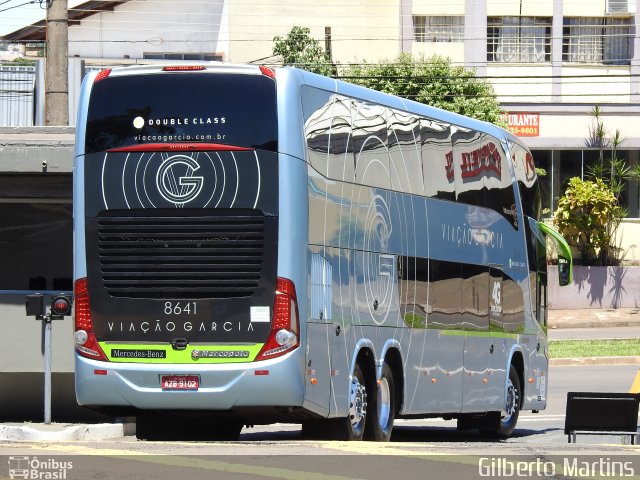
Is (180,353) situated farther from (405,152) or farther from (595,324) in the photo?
(595,324)

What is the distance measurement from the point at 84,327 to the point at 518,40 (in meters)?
44.3

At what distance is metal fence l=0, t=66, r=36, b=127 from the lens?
35.8 meters

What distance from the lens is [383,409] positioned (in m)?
15.7

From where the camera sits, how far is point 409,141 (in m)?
16.4

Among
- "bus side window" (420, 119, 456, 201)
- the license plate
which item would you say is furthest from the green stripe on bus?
"bus side window" (420, 119, 456, 201)

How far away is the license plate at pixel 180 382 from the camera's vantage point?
44.3 feet

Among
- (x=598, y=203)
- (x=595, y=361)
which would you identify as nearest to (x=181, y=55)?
(x=598, y=203)

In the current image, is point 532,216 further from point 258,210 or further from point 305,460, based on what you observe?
point 305,460

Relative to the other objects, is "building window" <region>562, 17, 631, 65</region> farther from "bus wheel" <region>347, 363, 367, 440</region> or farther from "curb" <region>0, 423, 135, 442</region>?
"bus wheel" <region>347, 363, 367, 440</region>

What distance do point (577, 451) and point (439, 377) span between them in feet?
17.7

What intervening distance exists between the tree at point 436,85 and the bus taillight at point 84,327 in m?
36.9

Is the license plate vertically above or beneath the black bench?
above

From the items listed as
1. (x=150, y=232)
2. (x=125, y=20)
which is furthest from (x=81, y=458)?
(x=125, y=20)

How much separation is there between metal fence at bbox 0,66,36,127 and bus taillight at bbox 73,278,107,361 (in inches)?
892
